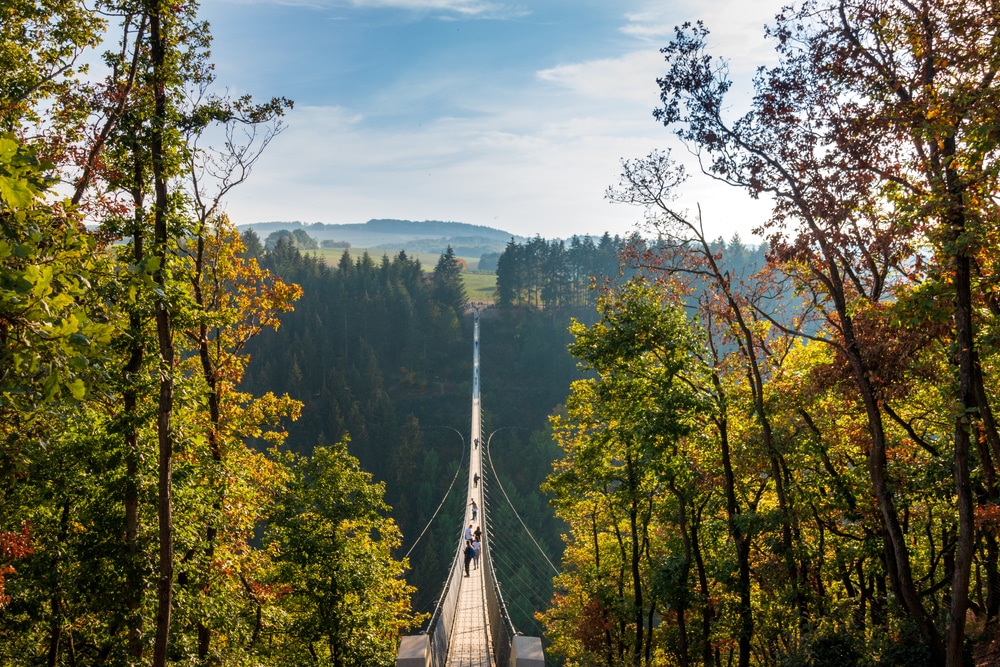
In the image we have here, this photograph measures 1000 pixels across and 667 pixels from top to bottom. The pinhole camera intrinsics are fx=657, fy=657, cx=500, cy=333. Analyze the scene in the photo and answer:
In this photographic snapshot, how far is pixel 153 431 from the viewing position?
6203 mm

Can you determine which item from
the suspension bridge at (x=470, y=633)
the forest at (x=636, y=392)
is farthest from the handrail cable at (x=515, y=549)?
the forest at (x=636, y=392)

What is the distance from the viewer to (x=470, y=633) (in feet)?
41.4

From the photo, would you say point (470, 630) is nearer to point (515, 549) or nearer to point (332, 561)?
point (332, 561)

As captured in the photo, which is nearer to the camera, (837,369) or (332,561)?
(837,369)

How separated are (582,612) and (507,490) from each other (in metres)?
26.1

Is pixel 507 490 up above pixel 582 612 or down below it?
below

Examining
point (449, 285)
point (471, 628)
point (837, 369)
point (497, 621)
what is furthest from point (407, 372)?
point (837, 369)

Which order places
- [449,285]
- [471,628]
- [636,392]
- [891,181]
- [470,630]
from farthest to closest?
[449,285] < [471,628] < [470,630] < [636,392] < [891,181]

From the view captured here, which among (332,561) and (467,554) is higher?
(332,561)

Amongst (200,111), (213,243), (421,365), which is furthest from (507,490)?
(200,111)

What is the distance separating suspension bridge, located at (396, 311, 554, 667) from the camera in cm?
732

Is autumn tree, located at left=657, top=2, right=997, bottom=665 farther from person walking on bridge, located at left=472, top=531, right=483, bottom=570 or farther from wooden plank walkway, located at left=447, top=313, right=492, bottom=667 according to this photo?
person walking on bridge, located at left=472, top=531, right=483, bottom=570

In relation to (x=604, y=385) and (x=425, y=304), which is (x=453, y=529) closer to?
(x=425, y=304)

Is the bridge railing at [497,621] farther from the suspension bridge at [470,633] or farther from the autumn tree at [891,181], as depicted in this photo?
the autumn tree at [891,181]
